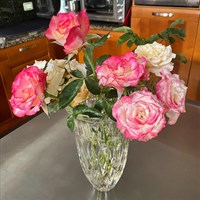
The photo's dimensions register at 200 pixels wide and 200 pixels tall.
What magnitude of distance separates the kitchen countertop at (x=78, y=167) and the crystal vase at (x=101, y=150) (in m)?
0.06

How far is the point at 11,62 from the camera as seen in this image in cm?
183

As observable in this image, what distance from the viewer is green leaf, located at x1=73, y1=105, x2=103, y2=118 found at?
44 centimetres

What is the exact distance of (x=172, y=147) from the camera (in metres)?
0.74

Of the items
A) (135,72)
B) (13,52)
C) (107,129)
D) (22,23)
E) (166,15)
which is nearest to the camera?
(135,72)

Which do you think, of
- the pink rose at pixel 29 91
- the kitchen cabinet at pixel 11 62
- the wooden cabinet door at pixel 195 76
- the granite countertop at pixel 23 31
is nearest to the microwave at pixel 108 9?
the granite countertop at pixel 23 31

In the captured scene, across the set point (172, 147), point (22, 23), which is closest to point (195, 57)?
point (172, 147)

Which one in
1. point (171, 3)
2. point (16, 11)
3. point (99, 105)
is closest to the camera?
point (99, 105)

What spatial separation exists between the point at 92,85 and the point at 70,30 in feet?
0.34

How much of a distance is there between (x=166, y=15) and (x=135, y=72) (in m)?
1.48

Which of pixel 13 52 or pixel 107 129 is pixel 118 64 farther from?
pixel 13 52

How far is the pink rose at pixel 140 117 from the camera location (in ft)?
1.13

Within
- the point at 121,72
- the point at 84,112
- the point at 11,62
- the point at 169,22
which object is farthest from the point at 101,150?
the point at 11,62

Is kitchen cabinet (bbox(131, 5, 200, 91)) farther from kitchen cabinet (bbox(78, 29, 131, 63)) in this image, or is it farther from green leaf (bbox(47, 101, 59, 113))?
green leaf (bbox(47, 101, 59, 113))

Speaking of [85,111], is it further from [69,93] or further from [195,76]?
[195,76]
